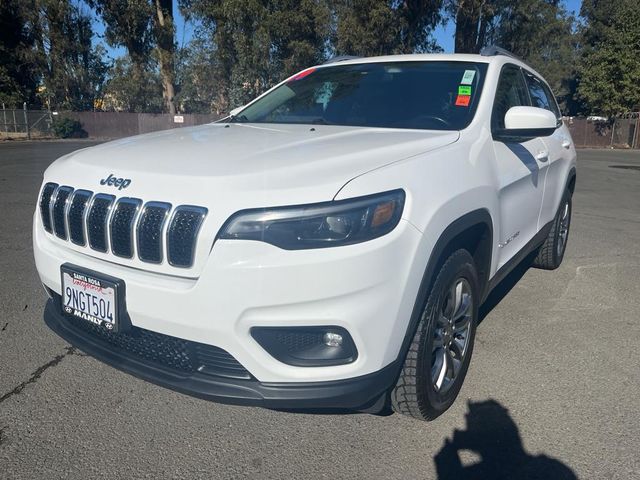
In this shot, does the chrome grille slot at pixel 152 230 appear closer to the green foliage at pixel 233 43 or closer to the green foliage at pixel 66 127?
the green foliage at pixel 233 43

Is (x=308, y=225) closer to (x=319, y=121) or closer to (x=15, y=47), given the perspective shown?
(x=319, y=121)

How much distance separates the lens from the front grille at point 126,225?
7.17ft

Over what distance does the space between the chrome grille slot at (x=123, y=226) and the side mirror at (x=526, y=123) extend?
2028 millimetres

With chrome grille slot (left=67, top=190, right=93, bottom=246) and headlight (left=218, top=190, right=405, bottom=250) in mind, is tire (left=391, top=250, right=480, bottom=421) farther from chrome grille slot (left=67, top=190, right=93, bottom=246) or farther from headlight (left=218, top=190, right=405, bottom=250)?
chrome grille slot (left=67, top=190, right=93, bottom=246)

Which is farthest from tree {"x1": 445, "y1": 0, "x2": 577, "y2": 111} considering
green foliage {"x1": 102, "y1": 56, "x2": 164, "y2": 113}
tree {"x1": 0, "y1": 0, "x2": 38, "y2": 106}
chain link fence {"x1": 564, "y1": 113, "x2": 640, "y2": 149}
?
tree {"x1": 0, "y1": 0, "x2": 38, "y2": 106}

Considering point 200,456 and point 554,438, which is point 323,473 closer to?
point 200,456

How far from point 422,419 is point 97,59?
4167 cm

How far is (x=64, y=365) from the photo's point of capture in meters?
3.27

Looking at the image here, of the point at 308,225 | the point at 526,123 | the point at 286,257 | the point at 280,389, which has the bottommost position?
the point at 280,389

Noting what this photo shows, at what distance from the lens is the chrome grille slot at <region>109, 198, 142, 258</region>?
2311 mm

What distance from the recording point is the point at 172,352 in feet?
7.82

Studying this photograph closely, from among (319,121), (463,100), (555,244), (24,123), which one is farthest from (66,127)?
(463,100)

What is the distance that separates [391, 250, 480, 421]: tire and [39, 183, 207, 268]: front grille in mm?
1037

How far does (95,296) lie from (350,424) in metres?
1.31
